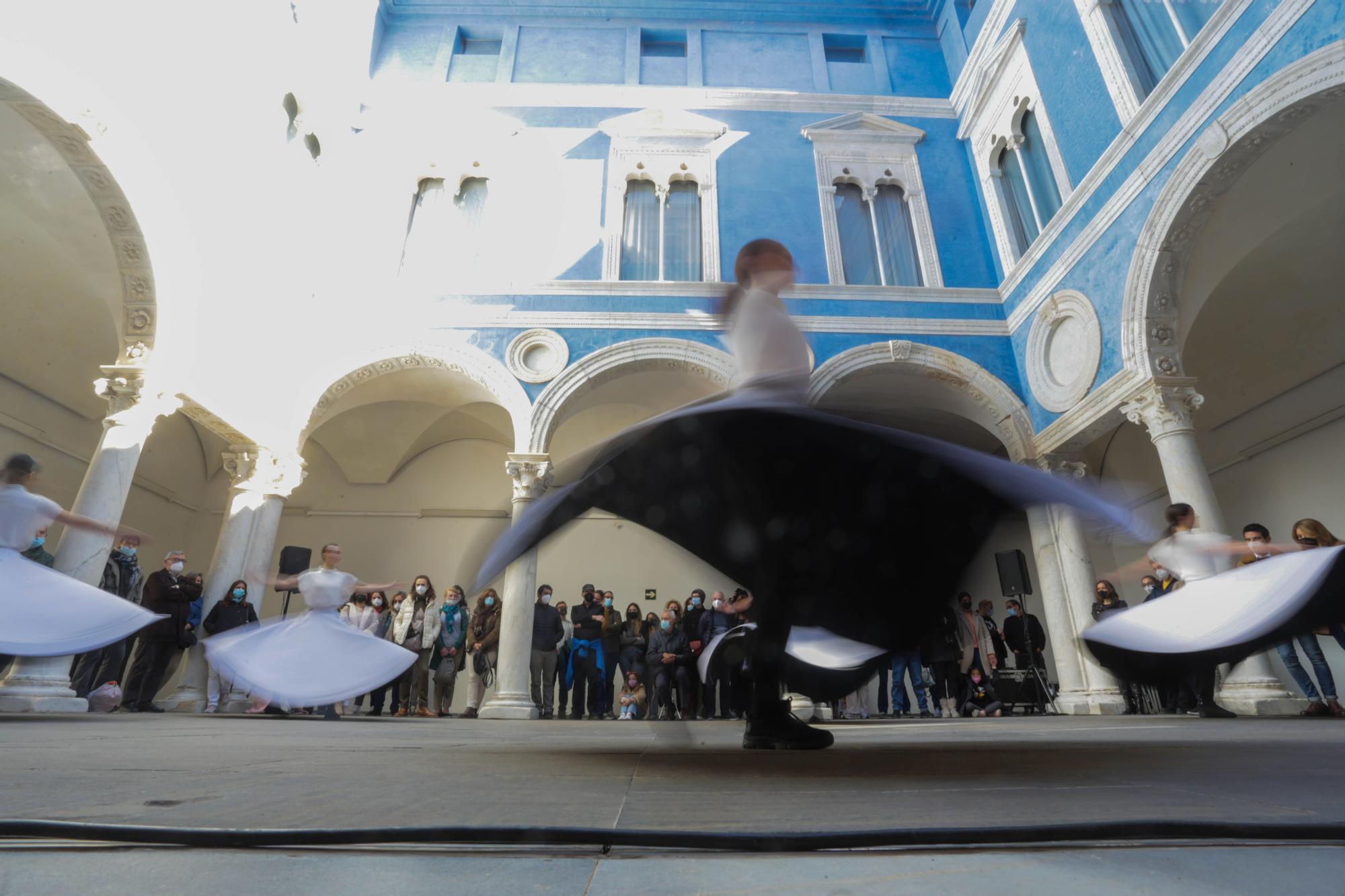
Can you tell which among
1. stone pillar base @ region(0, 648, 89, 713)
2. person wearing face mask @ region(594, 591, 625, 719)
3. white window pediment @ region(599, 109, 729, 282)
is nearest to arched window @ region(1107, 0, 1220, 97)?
white window pediment @ region(599, 109, 729, 282)

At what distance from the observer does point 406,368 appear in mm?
10266

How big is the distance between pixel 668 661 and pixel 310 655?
4858 mm

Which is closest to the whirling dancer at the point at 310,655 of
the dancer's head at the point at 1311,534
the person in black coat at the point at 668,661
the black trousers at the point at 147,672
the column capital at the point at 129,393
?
the black trousers at the point at 147,672

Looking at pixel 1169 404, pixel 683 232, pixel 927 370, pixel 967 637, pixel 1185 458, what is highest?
pixel 683 232

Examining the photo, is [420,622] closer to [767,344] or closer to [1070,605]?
[767,344]

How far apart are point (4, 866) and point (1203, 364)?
12.9 m

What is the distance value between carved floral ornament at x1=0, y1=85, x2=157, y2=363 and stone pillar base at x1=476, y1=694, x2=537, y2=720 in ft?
17.8

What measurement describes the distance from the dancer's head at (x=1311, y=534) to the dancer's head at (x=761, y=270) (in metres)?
4.98

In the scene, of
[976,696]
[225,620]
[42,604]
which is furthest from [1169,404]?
[225,620]

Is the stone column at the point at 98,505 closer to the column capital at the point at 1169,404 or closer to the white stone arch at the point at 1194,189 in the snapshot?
the column capital at the point at 1169,404

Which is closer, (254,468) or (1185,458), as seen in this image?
(1185,458)

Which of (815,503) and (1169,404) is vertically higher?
(1169,404)

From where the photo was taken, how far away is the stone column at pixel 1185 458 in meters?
6.55

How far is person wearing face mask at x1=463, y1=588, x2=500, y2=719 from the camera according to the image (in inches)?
368
